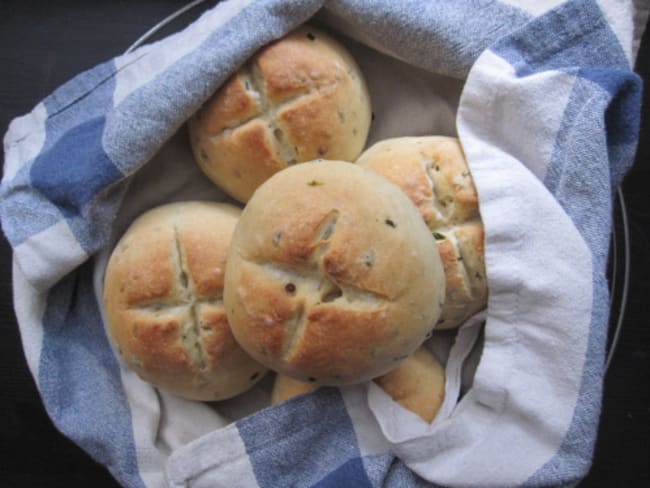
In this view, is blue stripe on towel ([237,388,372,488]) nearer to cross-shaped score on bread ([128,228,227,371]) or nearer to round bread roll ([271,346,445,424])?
round bread roll ([271,346,445,424])

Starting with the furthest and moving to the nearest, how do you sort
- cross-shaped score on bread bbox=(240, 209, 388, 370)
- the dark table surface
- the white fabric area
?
the dark table surface → the white fabric area → cross-shaped score on bread bbox=(240, 209, 388, 370)

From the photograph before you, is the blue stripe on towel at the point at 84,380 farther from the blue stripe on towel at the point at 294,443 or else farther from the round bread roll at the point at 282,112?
the round bread roll at the point at 282,112

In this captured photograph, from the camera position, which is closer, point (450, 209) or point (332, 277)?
point (332, 277)

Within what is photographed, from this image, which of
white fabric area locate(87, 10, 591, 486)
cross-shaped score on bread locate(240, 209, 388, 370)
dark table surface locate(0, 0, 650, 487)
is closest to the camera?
cross-shaped score on bread locate(240, 209, 388, 370)

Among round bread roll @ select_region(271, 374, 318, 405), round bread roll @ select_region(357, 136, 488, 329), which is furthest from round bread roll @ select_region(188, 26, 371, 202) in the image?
round bread roll @ select_region(271, 374, 318, 405)

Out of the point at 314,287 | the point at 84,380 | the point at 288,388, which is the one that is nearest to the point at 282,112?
the point at 314,287

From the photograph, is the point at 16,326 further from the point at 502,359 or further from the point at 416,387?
the point at 502,359

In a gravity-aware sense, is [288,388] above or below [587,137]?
below

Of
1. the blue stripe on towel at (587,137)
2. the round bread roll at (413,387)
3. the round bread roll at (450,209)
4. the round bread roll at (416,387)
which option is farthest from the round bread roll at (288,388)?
Result: the blue stripe on towel at (587,137)
